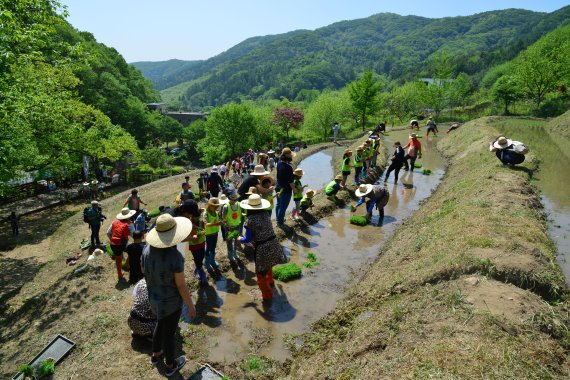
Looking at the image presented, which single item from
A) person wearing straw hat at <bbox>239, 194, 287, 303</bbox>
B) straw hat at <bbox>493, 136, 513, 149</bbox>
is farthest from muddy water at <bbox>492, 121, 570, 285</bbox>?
person wearing straw hat at <bbox>239, 194, 287, 303</bbox>

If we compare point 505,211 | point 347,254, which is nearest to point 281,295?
point 347,254

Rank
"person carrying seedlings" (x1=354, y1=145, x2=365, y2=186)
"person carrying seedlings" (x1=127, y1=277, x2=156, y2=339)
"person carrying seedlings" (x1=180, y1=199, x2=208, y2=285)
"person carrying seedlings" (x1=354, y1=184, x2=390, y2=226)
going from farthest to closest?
"person carrying seedlings" (x1=354, y1=145, x2=365, y2=186) < "person carrying seedlings" (x1=354, y1=184, x2=390, y2=226) < "person carrying seedlings" (x1=180, y1=199, x2=208, y2=285) < "person carrying seedlings" (x1=127, y1=277, x2=156, y2=339)

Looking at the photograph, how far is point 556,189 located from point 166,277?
530 inches

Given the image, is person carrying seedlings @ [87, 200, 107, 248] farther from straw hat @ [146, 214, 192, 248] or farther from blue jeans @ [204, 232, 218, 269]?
straw hat @ [146, 214, 192, 248]

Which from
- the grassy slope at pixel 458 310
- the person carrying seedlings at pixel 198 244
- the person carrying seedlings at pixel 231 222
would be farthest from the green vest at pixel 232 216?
the grassy slope at pixel 458 310

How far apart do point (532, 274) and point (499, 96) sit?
1955 inches

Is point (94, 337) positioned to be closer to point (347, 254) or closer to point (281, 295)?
point (281, 295)

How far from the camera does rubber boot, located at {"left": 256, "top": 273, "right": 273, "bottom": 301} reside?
676 cm

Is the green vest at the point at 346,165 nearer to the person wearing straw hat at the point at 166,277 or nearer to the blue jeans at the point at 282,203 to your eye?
the blue jeans at the point at 282,203

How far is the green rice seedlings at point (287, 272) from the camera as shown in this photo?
7.71 metres

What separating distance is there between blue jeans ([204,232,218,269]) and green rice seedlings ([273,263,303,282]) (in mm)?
1493

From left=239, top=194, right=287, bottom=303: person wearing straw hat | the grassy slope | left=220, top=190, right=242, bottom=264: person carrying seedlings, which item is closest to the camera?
the grassy slope

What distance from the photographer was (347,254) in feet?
30.2

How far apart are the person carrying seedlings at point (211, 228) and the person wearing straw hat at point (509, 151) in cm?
1080
